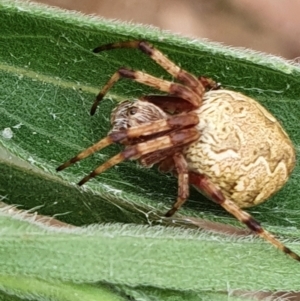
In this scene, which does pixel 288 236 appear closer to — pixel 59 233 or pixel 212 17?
pixel 59 233

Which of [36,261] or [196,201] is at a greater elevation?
[196,201]

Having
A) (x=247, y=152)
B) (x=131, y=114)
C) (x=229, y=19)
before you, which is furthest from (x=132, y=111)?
(x=229, y=19)

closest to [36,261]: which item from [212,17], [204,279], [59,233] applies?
[59,233]

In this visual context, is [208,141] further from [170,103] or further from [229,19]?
[229,19]

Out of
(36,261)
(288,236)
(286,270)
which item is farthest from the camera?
(288,236)

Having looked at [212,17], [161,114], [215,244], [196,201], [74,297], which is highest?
[212,17]

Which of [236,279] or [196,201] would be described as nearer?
[236,279]
